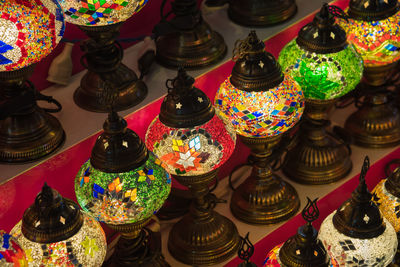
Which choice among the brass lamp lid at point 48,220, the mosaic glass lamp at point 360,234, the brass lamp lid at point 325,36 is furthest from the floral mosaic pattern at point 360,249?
the brass lamp lid at point 48,220

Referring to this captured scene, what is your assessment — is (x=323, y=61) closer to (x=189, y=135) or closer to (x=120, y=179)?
(x=189, y=135)

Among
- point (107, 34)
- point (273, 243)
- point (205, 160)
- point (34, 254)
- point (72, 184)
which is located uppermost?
point (107, 34)

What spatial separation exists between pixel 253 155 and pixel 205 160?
0.50 metres

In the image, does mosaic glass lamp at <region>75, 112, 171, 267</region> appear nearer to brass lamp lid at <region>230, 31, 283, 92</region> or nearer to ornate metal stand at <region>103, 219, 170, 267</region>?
ornate metal stand at <region>103, 219, 170, 267</region>

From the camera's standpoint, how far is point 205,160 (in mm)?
1964

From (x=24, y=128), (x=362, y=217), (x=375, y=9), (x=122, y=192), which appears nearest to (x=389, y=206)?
(x=362, y=217)

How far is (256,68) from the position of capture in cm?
207

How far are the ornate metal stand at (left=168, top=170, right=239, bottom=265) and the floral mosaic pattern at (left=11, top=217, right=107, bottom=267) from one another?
52cm

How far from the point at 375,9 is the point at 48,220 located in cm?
135

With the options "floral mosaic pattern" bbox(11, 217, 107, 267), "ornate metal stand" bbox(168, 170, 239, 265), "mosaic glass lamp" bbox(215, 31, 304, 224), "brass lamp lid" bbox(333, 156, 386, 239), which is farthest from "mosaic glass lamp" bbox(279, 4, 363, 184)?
"floral mosaic pattern" bbox(11, 217, 107, 267)

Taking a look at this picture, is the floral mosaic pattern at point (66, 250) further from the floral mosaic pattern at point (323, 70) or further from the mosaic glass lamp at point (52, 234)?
the floral mosaic pattern at point (323, 70)

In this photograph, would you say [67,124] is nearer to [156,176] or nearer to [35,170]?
[35,170]

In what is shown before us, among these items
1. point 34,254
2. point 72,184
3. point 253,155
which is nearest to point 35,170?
point 72,184

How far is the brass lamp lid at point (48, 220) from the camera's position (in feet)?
5.84
